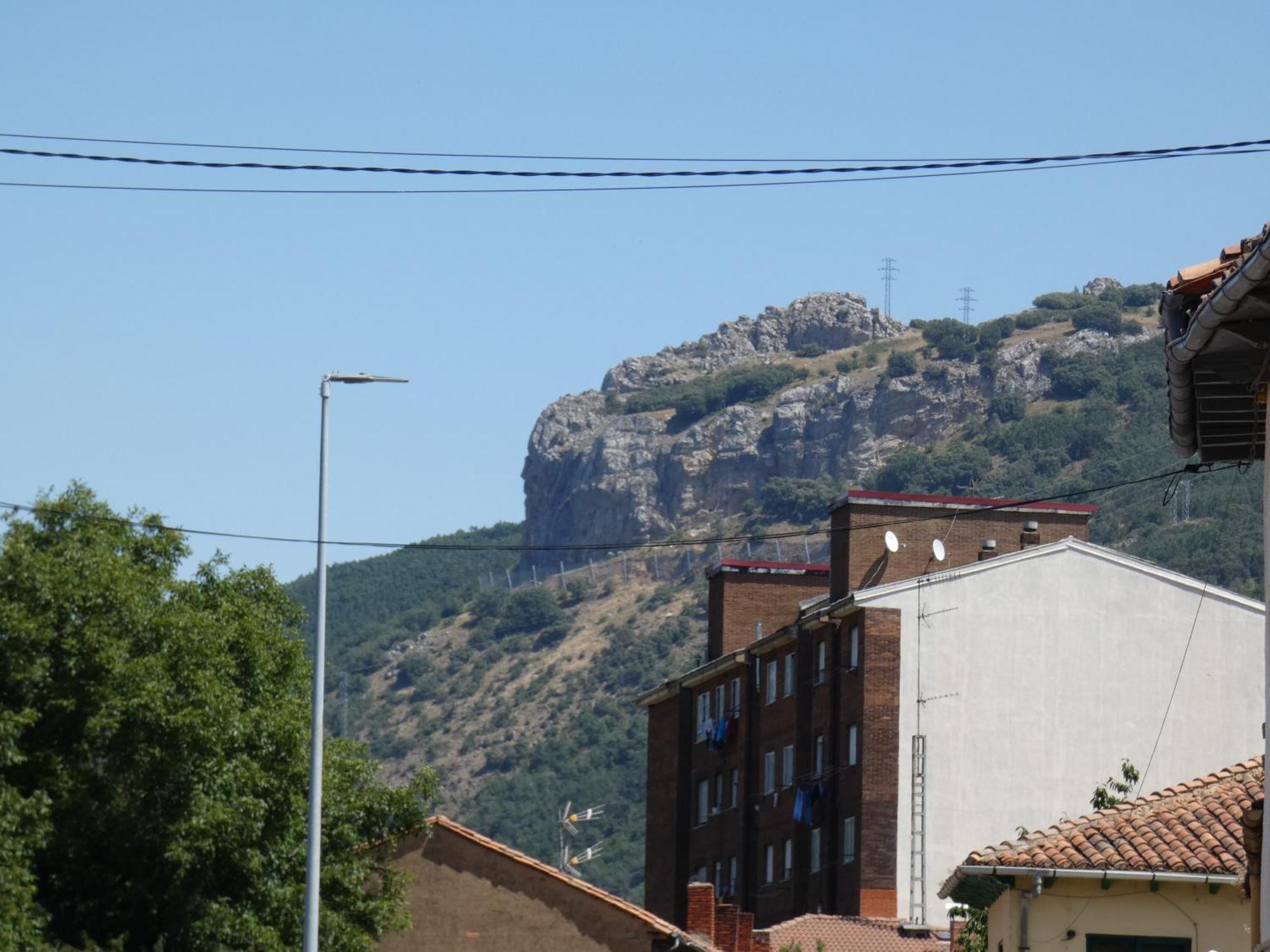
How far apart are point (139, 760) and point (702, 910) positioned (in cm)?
1703

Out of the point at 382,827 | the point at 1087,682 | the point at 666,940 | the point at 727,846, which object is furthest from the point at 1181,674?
the point at 382,827

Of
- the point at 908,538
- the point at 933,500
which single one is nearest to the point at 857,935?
the point at 908,538

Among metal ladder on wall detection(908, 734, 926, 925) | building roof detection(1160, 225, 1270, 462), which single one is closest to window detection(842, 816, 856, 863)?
metal ladder on wall detection(908, 734, 926, 925)

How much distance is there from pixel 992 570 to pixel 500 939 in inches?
1167

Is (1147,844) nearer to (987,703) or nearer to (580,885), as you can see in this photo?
(580,885)

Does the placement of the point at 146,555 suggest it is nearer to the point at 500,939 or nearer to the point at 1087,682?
the point at 500,939

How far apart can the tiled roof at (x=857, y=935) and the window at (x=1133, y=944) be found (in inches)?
1359

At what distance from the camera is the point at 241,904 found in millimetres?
37719

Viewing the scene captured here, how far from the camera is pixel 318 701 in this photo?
32812 millimetres

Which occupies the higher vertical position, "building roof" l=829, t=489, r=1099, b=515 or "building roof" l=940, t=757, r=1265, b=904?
"building roof" l=829, t=489, r=1099, b=515

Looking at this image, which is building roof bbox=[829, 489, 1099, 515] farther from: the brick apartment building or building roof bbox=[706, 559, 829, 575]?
building roof bbox=[706, 559, 829, 575]

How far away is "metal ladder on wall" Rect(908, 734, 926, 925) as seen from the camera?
6738cm

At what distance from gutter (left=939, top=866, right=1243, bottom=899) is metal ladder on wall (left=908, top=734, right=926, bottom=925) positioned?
39859 millimetres

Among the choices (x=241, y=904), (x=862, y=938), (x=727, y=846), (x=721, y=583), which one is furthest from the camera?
(x=721, y=583)
